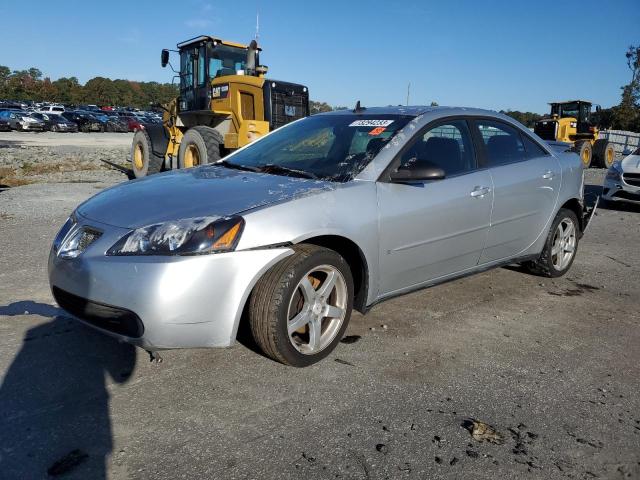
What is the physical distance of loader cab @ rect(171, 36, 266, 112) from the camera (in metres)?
11.0

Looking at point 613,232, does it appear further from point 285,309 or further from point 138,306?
point 138,306

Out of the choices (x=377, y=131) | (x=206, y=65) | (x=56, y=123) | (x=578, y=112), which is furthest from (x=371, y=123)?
(x=56, y=123)

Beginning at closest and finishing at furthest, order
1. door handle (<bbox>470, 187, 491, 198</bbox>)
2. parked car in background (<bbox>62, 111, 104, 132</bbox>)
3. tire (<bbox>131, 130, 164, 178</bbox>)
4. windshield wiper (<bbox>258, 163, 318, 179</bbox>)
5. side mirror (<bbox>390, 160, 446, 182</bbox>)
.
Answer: side mirror (<bbox>390, 160, 446, 182</bbox>) → windshield wiper (<bbox>258, 163, 318, 179</bbox>) → door handle (<bbox>470, 187, 491, 198</bbox>) → tire (<bbox>131, 130, 164, 178</bbox>) → parked car in background (<bbox>62, 111, 104, 132</bbox>)

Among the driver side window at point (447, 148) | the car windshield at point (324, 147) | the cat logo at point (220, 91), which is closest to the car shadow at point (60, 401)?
the car windshield at point (324, 147)

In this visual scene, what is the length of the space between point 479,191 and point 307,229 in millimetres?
1627

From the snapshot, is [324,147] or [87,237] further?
[324,147]

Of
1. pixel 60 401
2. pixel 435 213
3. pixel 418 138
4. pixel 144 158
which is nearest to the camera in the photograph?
pixel 60 401

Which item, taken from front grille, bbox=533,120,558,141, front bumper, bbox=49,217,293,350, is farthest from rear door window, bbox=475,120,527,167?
front grille, bbox=533,120,558,141

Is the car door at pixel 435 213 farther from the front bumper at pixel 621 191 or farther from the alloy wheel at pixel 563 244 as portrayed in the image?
the front bumper at pixel 621 191

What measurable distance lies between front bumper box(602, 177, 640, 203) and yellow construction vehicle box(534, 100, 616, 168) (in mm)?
9629

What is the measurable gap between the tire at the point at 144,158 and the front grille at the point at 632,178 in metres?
9.43

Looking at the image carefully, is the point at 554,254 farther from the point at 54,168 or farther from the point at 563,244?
the point at 54,168

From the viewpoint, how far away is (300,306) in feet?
10.2

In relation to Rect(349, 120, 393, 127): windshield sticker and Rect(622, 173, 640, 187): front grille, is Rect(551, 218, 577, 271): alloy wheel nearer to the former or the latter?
Rect(349, 120, 393, 127): windshield sticker
